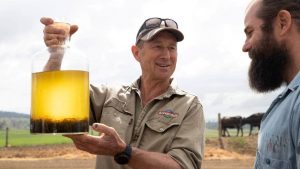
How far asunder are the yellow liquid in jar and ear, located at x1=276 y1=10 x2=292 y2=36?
1204mm

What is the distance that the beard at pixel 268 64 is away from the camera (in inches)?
109

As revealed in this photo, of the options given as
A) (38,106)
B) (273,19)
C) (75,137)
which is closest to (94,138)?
(75,137)

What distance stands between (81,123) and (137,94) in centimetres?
114

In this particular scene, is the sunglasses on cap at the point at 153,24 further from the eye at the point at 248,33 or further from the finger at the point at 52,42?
the finger at the point at 52,42

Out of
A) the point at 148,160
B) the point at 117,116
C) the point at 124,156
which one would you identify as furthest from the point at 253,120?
the point at 124,156

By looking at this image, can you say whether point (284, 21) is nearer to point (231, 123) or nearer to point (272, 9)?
point (272, 9)

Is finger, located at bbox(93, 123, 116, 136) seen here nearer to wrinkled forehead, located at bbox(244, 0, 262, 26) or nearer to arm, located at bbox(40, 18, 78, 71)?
arm, located at bbox(40, 18, 78, 71)

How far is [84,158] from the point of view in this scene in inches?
856

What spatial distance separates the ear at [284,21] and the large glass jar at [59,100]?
3.89 ft

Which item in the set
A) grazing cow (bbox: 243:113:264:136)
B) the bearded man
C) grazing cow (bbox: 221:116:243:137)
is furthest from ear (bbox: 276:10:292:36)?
grazing cow (bbox: 243:113:264:136)

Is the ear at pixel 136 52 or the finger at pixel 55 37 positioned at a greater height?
the finger at pixel 55 37

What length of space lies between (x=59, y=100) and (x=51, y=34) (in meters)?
0.42

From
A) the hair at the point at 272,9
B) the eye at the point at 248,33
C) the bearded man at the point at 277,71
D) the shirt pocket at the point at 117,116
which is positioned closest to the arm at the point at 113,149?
the shirt pocket at the point at 117,116

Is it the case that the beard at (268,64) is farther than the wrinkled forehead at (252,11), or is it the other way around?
the wrinkled forehead at (252,11)
